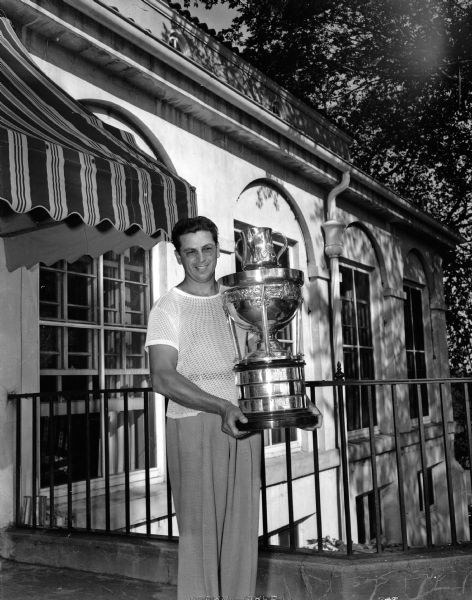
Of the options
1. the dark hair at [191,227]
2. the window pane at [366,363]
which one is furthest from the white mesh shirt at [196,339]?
the window pane at [366,363]

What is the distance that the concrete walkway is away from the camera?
377cm

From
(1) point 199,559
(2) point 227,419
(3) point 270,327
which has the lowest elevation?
(1) point 199,559

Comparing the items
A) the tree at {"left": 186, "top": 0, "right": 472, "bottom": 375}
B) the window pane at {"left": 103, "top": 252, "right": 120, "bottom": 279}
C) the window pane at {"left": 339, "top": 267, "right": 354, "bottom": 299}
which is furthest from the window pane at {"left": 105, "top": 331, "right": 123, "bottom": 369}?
the tree at {"left": 186, "top": 0, "right": 472, "bottom": 375}

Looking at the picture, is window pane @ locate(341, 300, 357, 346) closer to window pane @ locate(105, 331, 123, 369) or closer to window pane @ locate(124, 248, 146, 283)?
window pane @ locate(124, 248, 146, 283)

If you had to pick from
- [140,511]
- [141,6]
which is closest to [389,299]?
[141,6]

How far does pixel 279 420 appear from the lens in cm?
271

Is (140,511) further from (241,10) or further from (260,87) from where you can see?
(241,10)

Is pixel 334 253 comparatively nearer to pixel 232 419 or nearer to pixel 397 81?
pixel 232 419

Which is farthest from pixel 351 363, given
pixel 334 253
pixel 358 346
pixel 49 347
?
pixel 49 347

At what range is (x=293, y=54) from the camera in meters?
15.0

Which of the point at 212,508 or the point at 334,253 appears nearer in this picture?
the point at 212,508

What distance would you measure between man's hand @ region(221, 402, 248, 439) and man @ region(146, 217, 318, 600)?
0.06 ft

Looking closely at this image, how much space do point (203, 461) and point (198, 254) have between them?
83cm

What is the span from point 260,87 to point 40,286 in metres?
5.97
